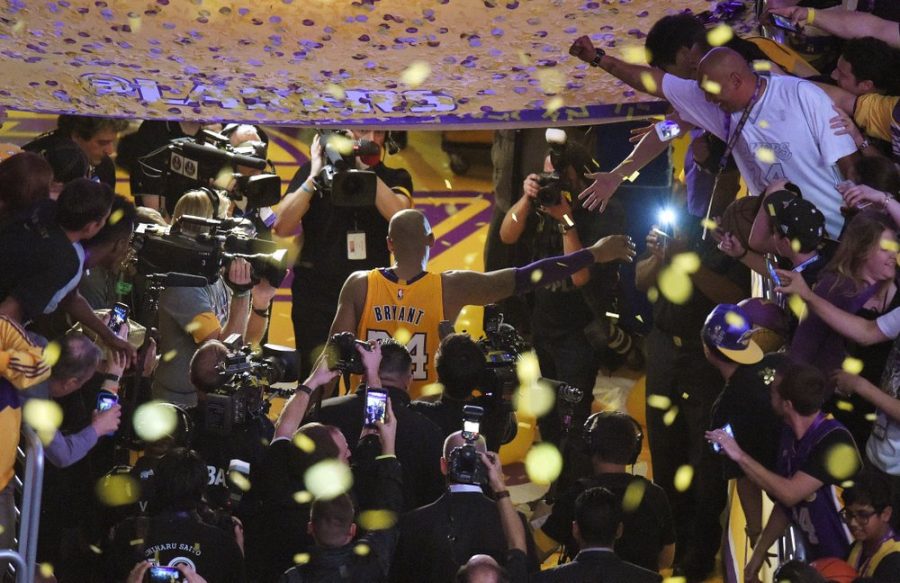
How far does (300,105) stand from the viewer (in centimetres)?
499

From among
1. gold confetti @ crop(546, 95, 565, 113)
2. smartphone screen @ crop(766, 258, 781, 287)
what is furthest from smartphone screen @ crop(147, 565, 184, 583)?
gold confetti @ crop(546, 95, 565, 113)

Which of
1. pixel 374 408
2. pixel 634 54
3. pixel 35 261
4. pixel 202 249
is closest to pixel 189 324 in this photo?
pixel 202 249

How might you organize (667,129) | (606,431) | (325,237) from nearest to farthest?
(606,431), (667,129), (325,237)

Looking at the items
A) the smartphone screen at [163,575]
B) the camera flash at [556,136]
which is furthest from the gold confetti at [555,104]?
the smartphone screen at [163,575]

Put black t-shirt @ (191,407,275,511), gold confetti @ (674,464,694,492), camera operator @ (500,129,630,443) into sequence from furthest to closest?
camera operator @ (500,129,630,443), gold confetti @ (674,464,694,492), black t-shirt @ (191,407,275,511)

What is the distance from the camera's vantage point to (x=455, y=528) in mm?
3566

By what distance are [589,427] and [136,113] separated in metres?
2.34

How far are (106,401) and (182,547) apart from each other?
0.86 m

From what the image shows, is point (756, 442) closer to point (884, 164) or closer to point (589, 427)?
point (589, 427)

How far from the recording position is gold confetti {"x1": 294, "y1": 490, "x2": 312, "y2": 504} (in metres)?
3.69

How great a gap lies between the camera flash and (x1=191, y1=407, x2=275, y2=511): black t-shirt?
1.95m

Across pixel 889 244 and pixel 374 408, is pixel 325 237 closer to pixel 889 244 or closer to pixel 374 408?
pixel 374 408

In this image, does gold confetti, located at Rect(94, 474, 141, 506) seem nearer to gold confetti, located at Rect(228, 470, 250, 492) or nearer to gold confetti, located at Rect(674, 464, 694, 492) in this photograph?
gold confetti, located at Rect(228, 470, 250, 492)

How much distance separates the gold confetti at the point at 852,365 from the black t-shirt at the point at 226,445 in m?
1.70
